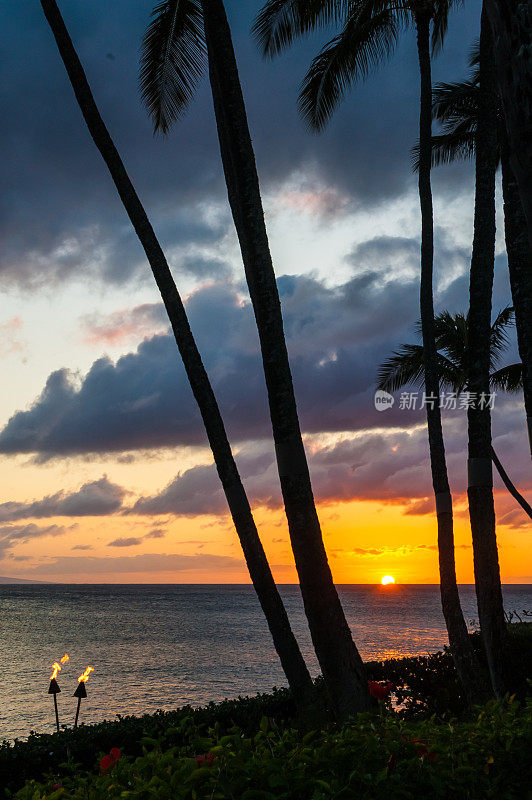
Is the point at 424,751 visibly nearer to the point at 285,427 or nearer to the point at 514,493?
the point at 285,427

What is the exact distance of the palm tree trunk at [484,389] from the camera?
1005 cm

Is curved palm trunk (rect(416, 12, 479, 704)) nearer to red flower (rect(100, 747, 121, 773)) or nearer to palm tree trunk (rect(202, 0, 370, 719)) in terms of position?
palm tree trunk (rect(202, 0, 370, 719))

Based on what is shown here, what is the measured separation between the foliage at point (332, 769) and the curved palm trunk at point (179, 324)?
20.1 feet

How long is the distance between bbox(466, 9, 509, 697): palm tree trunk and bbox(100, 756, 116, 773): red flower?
7.70 m

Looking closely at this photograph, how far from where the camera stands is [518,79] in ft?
8.21

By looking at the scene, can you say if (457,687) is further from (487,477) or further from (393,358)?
(393,358)

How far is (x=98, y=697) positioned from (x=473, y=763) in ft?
94.1

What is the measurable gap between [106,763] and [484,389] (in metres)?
8.81

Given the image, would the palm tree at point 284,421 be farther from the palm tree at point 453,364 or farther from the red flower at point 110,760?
the palm tree at point 453,364

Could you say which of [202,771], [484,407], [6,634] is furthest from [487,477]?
[6,634]

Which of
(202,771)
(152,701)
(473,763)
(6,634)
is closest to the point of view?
(202,771)

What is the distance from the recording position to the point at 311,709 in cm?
890

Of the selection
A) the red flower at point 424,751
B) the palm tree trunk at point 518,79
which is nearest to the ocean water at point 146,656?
the red flower at point 424,751

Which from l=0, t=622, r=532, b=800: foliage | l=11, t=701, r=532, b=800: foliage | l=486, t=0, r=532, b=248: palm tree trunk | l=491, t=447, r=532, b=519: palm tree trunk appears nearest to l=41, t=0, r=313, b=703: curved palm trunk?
l=0, t=622, r=532, b=800: foliage
